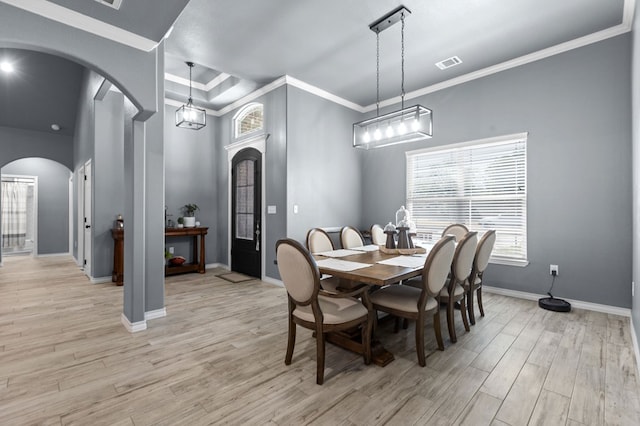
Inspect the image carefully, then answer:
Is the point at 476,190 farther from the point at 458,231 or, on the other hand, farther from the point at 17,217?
the point at 17,217

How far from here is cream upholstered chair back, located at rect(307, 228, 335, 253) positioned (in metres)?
3.33

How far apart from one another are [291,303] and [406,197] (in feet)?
11.5

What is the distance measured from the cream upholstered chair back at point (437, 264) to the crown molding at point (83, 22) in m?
2.97

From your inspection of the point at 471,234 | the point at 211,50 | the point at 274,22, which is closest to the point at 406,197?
the point at 471,234

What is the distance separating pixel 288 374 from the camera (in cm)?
219

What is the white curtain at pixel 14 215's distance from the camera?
8.25 meters

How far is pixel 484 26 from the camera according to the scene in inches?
133

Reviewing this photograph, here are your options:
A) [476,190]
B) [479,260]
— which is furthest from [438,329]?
[476,190]

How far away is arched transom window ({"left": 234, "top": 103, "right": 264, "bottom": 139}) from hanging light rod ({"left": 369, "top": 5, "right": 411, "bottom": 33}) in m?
2.46

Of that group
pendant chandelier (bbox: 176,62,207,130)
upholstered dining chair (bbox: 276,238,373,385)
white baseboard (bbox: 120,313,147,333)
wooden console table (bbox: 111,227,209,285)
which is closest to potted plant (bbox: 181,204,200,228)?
wooden console table (bbox: 111,227,209,285)

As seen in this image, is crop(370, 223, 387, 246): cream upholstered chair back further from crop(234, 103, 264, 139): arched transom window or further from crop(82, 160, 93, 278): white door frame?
crop(82, 160, 93, 278): white door frame

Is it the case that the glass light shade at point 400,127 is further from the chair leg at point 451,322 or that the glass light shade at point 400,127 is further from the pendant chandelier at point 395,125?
the chair leg at point 451,322

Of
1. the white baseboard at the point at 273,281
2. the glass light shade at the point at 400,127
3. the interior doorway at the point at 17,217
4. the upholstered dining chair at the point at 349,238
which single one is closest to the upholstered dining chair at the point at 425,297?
the glass light shade at the point at 400,127

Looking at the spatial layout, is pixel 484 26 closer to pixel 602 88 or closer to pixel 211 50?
pixel 602 88
